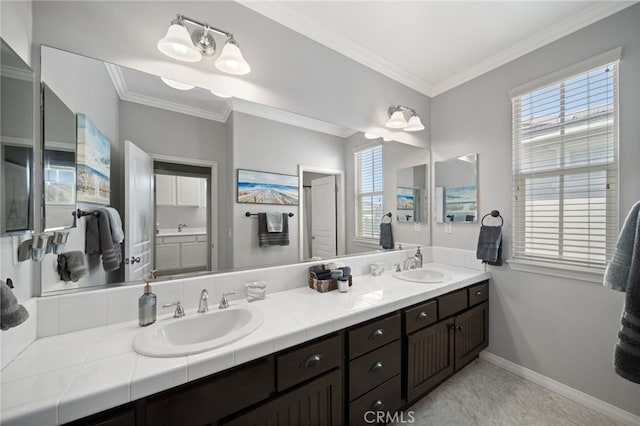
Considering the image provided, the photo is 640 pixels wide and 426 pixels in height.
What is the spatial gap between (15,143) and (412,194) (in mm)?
2591

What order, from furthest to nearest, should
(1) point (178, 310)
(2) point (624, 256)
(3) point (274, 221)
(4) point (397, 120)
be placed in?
(4) point (397, 120)
(3) point (274, 221)
(1) point (178, 310)
(2) point (624, 256)

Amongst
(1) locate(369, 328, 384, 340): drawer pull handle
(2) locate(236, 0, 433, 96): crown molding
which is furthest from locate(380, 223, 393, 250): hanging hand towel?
(2) locate(236, 0, 433, 96): crown molding

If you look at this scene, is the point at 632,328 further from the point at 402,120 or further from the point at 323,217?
the point at 402,120

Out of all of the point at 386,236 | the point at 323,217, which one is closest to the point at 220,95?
the point at 323,217

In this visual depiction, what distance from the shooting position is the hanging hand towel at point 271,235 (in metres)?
1.59

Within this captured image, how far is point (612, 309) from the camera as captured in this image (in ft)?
→ 5.12

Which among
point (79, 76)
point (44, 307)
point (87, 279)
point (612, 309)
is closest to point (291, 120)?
point (79, 76)

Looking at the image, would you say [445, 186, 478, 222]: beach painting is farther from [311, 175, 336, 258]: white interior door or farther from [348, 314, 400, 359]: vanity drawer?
[348, 314, 400, 359]: vanity drawer

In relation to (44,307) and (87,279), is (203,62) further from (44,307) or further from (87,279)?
(44,307)

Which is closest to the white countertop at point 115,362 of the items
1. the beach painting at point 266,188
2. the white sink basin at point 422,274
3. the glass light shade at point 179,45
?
the beach painting at point 266,188

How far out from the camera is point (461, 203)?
2320 millimetres

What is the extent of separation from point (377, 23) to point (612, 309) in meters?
2.49

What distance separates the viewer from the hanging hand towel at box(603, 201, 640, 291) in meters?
0.94

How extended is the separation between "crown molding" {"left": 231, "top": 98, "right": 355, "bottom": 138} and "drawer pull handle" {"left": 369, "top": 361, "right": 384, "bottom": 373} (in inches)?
62.4
